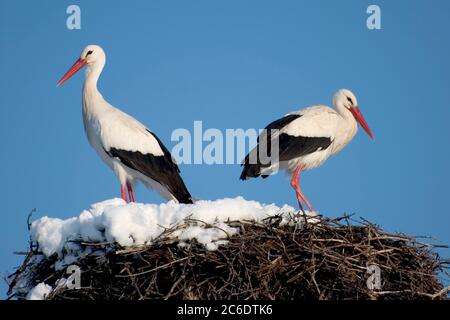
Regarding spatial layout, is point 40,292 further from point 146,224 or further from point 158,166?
point 158,166

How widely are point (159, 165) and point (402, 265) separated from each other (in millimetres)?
3132

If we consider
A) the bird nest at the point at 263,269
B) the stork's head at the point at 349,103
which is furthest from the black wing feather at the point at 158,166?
the stork's head at the point at 349,103

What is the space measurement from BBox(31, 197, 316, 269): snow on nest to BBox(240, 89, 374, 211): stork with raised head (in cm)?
260

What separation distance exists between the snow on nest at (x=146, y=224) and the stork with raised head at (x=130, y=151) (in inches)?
74.0

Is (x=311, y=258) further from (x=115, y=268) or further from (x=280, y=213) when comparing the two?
(x=115, y=268)

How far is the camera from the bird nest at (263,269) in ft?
22.4

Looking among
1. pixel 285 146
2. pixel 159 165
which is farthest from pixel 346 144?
pixel 159 165

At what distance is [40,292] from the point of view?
7160 millimetres

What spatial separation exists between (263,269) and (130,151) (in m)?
3.25

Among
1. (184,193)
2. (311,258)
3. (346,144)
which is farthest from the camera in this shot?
(346,144)

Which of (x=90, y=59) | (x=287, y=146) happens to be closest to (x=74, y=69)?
(x=90, y=59)
